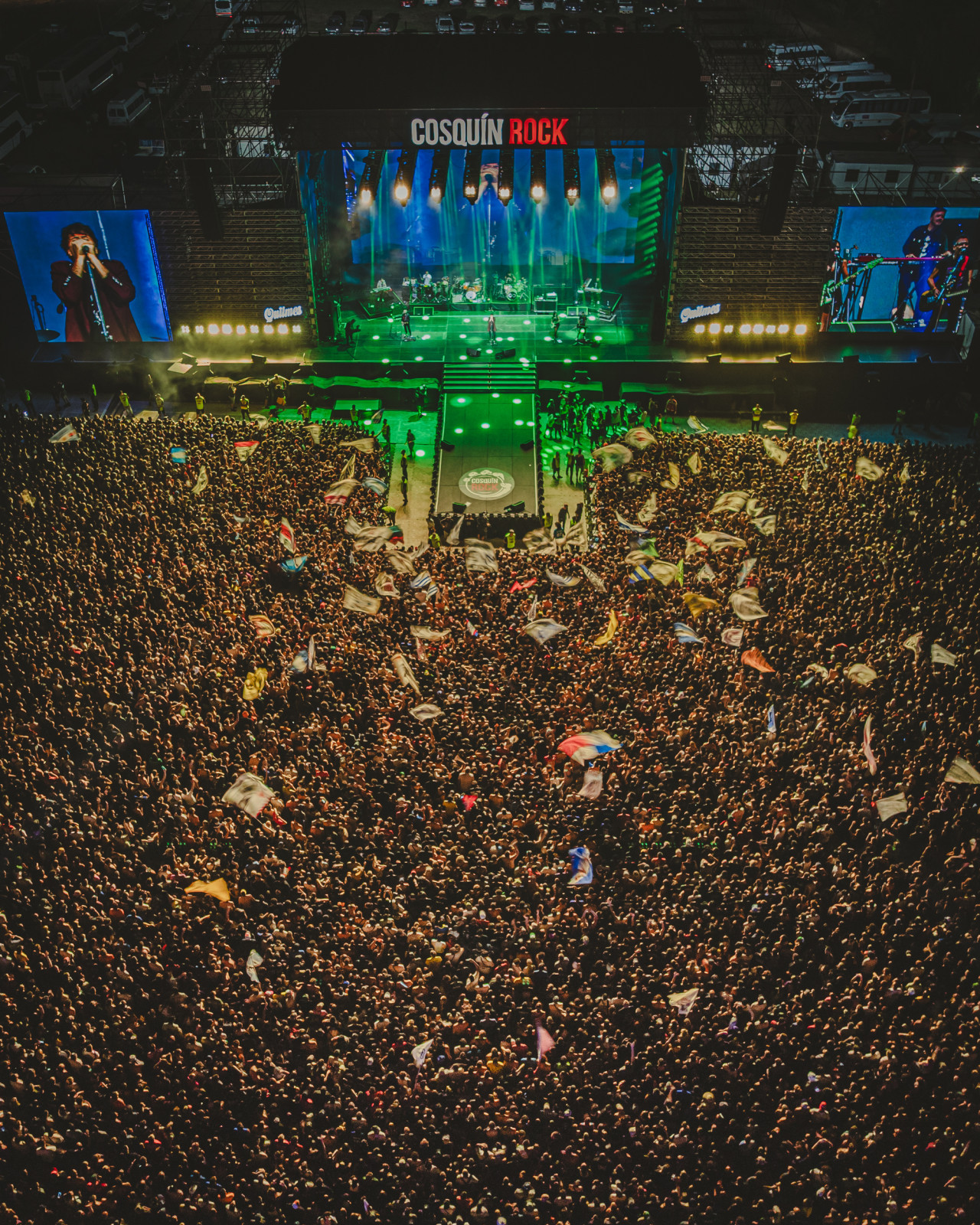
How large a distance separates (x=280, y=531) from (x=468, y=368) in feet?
37.9

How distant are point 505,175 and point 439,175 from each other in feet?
6.94

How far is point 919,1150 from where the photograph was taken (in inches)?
453

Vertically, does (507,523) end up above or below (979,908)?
below

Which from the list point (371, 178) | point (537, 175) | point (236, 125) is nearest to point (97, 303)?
point (236, 125)

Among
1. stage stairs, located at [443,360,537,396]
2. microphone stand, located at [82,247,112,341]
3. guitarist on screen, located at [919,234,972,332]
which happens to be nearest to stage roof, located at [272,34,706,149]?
stage stairs, located at [443,360,537,396]

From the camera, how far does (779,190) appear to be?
2817 cm

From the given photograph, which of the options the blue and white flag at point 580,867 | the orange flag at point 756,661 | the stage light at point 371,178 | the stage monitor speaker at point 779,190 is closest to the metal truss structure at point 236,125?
the stage light at point 371,178

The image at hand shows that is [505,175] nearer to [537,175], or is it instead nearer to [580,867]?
[537,175]

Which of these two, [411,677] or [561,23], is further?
[561,23]

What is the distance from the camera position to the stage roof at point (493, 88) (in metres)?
27.4

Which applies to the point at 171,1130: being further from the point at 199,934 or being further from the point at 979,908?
the point at 979,908

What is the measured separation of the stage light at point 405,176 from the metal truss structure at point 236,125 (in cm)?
307

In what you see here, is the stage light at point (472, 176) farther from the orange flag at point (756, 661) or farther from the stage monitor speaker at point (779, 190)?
the orange flag at point (756, 661)

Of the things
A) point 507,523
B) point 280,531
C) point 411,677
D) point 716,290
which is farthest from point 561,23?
point 411,677
